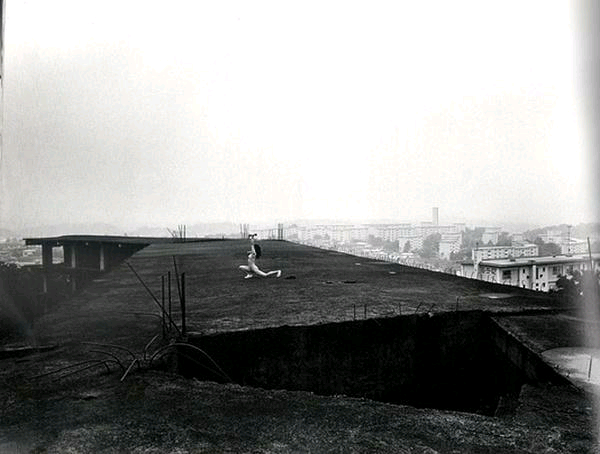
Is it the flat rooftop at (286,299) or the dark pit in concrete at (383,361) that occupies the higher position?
the flat rooftop at (286,299)

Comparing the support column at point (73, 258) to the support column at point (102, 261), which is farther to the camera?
the support column at point (73, 258)

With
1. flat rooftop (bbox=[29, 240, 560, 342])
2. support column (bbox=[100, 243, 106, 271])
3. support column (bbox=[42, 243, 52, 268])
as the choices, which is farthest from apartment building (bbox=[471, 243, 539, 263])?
support column (bbox=[42, 243, 52, 268])

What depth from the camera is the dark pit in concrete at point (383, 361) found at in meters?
4.30

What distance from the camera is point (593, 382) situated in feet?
10.6

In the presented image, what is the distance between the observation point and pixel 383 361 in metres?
4.74

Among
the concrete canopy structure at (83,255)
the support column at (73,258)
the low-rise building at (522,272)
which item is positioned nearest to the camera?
the concrete canopy structure at (83,255)

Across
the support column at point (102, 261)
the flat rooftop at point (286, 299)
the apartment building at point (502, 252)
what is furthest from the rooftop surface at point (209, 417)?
the apartment building at point (502, 252)

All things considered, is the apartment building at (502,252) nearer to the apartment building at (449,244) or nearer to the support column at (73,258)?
the apartment building at (449,244)

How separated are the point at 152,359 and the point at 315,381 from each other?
4.91 ft

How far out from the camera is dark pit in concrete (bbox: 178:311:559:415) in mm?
4301

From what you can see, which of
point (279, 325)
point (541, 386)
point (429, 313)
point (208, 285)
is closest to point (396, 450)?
point (541, 386)

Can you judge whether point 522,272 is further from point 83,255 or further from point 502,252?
point 83,255

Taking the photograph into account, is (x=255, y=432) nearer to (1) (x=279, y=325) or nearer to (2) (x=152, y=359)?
(2) (x=152, y=359)

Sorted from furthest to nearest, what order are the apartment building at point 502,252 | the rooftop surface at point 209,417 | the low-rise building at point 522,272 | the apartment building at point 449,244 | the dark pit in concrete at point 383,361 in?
the apartment building at point 449,244, the low-rise building at point 522,272, the apartment building at point 502,252, the dark pit in concrete at point 383,361, the rooftop surface at point 209,417
